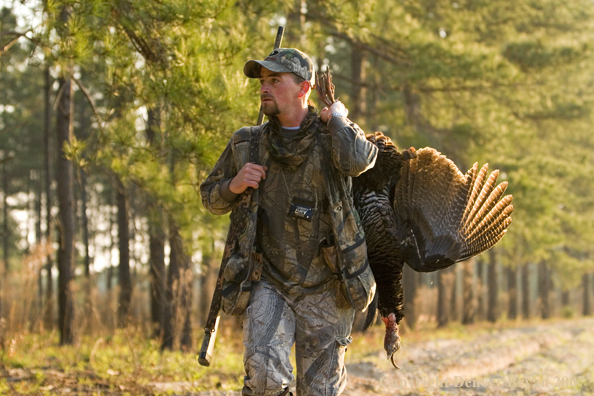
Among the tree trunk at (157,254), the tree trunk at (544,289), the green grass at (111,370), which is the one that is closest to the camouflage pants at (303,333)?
the green grass at (111,370)

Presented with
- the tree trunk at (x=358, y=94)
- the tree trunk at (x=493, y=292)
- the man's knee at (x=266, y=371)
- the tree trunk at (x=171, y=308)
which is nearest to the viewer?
the man's knee at (x=266, y=371)

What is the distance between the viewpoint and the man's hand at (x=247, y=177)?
3.88 metres

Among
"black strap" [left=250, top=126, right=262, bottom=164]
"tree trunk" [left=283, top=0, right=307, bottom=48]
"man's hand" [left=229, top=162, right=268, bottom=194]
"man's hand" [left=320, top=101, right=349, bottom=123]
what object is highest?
"tree trunk" [left=283, top=0, right=307, bottom=48]

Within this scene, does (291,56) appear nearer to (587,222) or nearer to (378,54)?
(378,54)

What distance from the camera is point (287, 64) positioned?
3947mm

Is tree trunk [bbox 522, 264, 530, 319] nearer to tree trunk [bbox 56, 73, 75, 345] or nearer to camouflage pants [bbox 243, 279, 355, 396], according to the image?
tree trunk [bbox 56, 73, 75, 345]

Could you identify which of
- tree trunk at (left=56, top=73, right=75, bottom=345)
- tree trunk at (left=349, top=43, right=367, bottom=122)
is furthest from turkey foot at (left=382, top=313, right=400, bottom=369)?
tree trunk at (left=349, top=43, right=367, bottom=122)

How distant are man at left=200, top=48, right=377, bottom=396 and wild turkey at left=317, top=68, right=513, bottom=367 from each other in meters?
0.32

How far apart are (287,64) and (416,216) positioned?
141cm

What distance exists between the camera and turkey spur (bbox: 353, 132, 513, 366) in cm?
438

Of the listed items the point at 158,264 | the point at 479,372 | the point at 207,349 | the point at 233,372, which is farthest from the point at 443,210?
the point at 158,264

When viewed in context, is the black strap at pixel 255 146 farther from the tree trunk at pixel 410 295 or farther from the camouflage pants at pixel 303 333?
the tree trunk at pixel 410 295

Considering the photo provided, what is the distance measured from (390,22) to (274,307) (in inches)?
410

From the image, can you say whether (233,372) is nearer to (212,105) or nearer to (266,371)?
(212,105)
